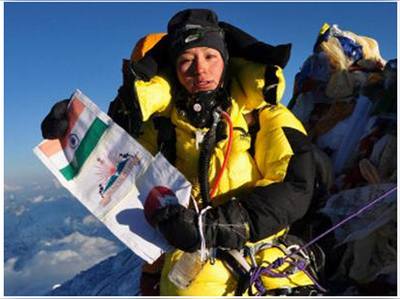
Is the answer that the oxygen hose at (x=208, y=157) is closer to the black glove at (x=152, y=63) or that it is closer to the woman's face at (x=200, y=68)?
the woman's face at (x=200, y=68)

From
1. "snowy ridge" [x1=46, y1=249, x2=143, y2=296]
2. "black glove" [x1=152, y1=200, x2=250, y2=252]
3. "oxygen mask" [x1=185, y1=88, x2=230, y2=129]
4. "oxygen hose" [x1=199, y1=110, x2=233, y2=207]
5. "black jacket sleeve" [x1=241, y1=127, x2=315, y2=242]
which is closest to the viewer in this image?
"black glove" [x1=152, y1=200, x2=250, y2=252]

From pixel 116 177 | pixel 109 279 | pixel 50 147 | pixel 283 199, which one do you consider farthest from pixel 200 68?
pixel 109 279

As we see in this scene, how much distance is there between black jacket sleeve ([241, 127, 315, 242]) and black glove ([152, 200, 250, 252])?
0.06 m

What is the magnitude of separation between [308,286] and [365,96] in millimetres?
1858

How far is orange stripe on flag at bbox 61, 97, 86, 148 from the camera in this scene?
2.88m

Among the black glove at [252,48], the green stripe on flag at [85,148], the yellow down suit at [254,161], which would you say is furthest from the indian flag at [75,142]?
the black glove at [252,48]

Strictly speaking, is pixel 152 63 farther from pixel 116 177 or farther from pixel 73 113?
pixel 116 177

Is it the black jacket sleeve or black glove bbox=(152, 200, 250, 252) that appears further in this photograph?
the black jacket sleeve

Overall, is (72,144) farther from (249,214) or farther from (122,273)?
(122,273)

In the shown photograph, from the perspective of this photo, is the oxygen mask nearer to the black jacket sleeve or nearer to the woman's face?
the woman's face

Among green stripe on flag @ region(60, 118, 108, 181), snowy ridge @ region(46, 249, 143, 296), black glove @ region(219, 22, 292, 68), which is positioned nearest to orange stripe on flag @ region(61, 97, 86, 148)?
green stripe on flag @ region(60, 118, 108, 181)

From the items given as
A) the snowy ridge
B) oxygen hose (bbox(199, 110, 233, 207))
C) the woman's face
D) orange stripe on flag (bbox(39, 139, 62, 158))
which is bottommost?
the snowy ridge

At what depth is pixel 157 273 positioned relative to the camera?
10.8ft

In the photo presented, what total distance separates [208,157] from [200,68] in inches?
22.1
